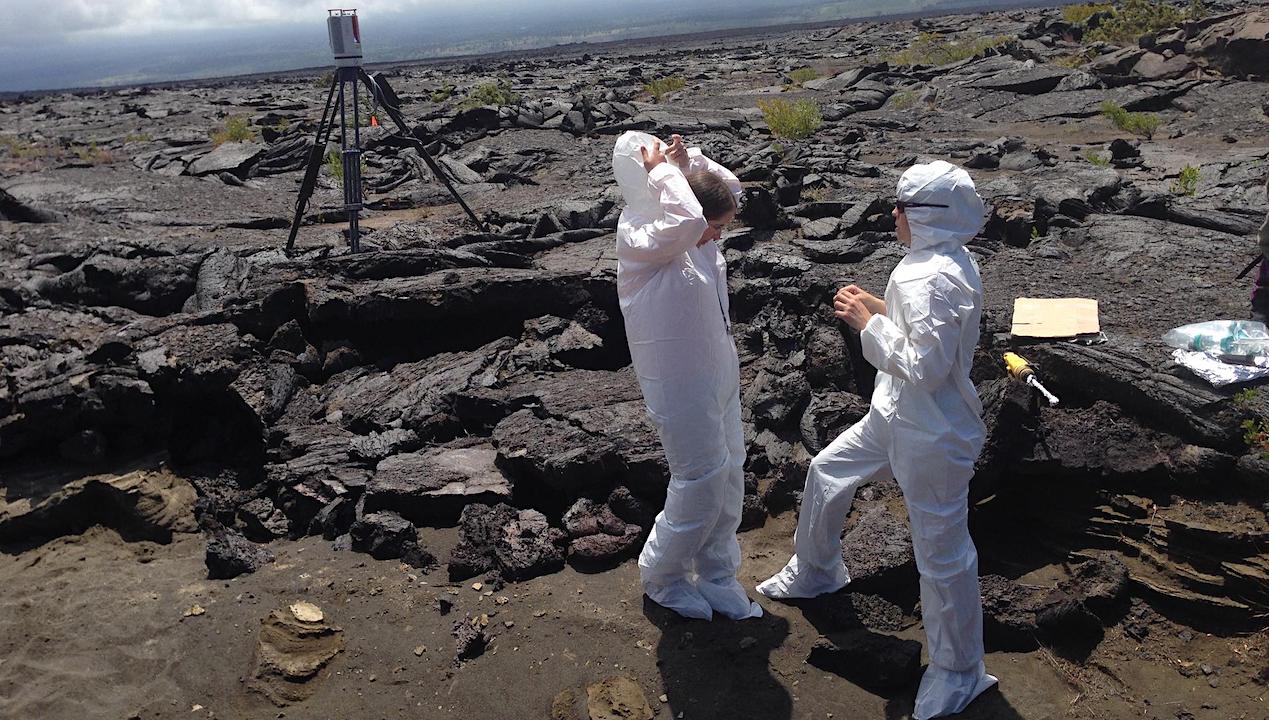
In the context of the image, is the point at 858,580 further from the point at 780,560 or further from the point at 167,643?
the point at 167,643

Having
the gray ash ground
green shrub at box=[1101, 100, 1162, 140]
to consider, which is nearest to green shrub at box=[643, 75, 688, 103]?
green shrub at box=[1101, 100, 1162, 140]

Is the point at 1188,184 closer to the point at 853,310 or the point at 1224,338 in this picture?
the point at 1224,338

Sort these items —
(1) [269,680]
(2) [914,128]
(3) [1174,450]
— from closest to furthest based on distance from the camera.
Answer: (1) [269,680], (3) [1174,450], (2) [914,128]

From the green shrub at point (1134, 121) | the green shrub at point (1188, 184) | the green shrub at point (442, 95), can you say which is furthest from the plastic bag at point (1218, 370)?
the green shrub at point (442, 95)

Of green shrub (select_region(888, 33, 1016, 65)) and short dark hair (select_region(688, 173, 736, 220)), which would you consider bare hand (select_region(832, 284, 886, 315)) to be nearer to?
short dark hair (select_region(688, 173, 736, 220))

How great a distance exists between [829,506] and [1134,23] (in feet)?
84.3

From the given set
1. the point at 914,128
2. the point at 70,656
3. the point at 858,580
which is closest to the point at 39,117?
the point at 914,128

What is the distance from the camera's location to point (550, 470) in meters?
5.21

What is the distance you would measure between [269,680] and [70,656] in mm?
1148

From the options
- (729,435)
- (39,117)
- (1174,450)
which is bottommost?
(1174,450)

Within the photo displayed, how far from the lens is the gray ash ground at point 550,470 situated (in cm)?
411

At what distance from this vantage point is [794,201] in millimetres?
9859

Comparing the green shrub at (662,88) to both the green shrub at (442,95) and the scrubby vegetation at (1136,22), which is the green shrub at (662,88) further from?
the scrubby vegetation at (1136,22)

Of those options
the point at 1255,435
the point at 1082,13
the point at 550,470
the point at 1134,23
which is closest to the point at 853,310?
the point at 550,470
